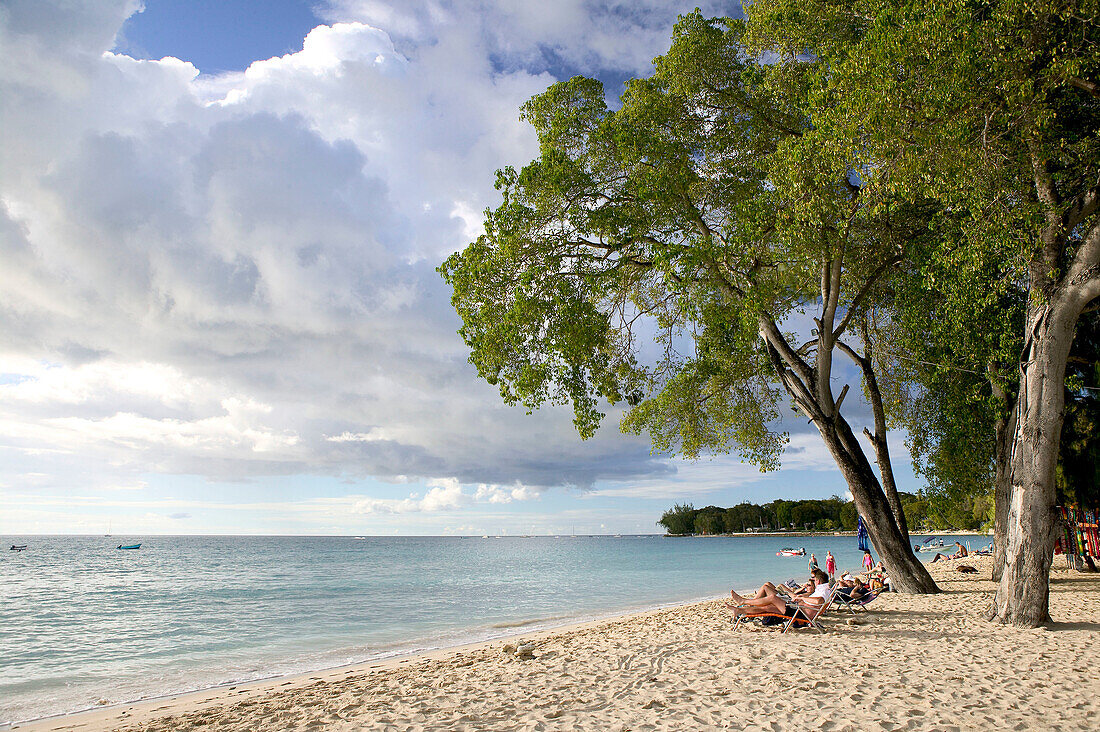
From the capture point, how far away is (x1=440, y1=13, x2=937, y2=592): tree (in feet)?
37.4

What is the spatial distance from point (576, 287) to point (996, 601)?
8.88 metres

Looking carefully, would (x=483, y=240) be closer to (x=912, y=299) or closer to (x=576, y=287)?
(x=576, y=287)

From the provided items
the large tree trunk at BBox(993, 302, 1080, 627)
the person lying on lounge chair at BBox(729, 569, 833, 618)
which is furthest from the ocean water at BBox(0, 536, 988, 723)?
the large tree trunk at BBox(993, 302, 1080, 627)

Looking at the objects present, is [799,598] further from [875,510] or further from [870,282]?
[870,282]

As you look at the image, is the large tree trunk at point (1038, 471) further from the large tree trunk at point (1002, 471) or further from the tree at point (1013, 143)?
the large tree trunk at point (1002, 471)

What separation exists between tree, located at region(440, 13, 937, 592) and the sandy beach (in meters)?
4.23

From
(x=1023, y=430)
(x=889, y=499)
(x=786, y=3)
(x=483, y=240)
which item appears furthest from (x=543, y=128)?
(x=889, y=499)

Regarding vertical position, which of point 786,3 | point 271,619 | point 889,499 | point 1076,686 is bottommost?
point 271,619

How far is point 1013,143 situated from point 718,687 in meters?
8.41

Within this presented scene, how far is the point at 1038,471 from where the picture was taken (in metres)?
9.26

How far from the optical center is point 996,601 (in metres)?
10.0

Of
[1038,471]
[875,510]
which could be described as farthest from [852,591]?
[1038,471]

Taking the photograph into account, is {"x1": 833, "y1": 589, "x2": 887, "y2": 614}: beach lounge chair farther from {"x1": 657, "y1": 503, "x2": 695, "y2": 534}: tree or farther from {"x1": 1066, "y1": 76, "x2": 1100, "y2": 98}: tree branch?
{"x1": 657, "y1": 503, "x2": 695, "y2": 534}: tree

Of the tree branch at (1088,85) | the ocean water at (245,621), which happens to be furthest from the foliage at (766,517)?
the tree branch at (1088,85)
